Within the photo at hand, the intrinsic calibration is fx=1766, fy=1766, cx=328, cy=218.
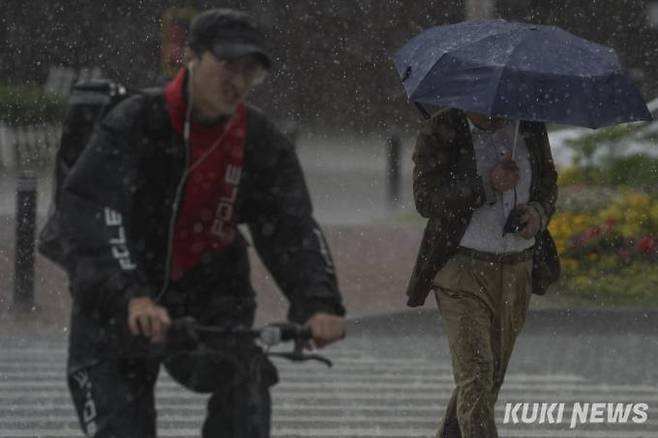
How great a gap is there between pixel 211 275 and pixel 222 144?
353 millimetres

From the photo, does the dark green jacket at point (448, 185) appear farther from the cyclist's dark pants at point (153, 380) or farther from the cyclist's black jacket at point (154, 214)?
the cyclist's dark pants at point (153, 380)

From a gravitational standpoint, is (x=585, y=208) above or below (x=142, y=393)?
below

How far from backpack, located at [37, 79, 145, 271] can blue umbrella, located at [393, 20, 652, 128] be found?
2.16m

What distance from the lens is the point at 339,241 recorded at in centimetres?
1653

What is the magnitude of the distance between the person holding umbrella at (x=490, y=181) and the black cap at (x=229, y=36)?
2.18 metres

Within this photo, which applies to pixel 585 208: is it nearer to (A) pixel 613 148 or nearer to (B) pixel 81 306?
(A) pixel 613 148

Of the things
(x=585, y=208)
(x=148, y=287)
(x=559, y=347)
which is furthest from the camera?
(x=585, y=208)

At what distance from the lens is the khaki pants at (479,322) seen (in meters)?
6.55

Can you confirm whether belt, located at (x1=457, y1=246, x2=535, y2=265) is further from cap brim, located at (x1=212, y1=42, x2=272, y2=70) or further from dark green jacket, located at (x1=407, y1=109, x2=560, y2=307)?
cap brim, located at (x1=212, y1=42, x2=272, y2=70)

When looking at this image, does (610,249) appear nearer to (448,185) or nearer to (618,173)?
(618,173)

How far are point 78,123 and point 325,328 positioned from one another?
2.89 feet

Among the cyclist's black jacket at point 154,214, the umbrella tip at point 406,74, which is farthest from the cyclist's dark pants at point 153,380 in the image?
the umbrella tip at point 406,74

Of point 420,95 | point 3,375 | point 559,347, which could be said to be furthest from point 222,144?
point 559,347

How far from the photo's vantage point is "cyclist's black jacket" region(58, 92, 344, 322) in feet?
14.0
